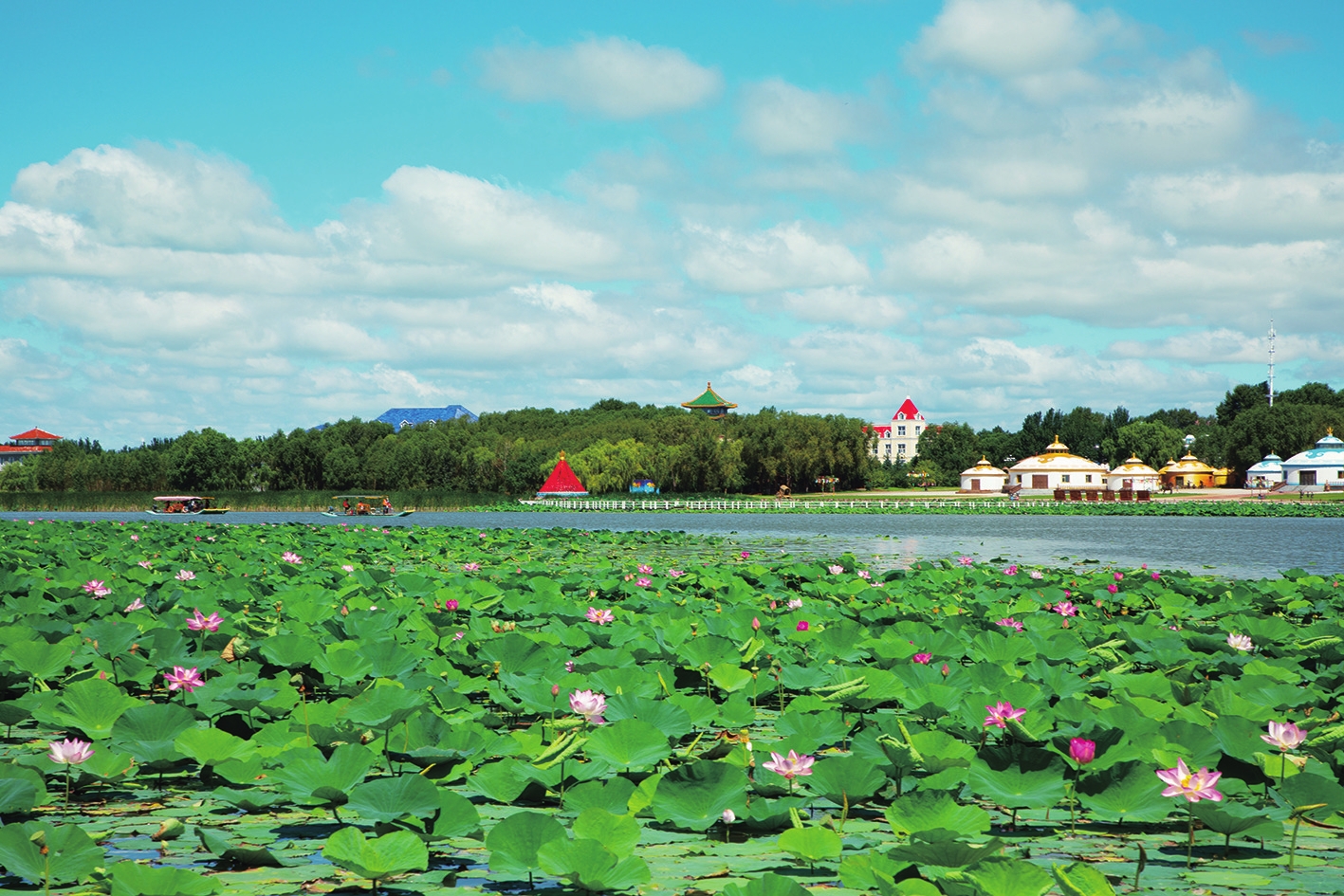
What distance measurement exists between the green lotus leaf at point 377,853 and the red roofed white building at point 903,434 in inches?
5946

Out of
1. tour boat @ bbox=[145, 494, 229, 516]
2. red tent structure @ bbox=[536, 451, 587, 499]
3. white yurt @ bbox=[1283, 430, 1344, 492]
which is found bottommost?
tour boat @ bbox=[145, 494, 229, 516]

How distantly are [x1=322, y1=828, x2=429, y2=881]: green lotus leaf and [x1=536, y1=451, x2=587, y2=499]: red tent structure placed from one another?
171 feet

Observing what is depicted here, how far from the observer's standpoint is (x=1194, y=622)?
236 inches

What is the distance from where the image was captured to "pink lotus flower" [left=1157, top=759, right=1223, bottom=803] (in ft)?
8.09

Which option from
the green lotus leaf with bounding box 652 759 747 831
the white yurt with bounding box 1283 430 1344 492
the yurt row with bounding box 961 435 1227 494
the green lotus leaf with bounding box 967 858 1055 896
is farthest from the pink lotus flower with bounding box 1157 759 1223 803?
the yurt row with bounding box 961 435 1227 494

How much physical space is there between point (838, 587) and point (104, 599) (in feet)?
16.3

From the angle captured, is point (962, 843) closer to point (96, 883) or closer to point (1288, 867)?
point (1288, 867)

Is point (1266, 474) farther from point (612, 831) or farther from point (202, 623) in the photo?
point (612, 831)

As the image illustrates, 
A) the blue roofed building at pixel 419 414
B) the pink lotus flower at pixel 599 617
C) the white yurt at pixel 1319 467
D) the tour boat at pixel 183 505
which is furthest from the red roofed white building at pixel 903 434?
the pink lotus flower at pixel 599 617

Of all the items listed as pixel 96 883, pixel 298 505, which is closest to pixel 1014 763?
pixel 96 883

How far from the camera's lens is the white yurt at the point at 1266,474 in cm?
6462

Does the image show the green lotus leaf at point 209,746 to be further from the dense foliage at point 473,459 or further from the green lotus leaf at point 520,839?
the dense foliage at point 473,459

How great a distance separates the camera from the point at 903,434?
154 m

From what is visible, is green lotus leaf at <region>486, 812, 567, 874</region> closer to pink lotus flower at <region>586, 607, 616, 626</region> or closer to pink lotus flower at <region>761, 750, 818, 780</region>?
pink lotus flower at <region>761, 750, 818, 780</region>
